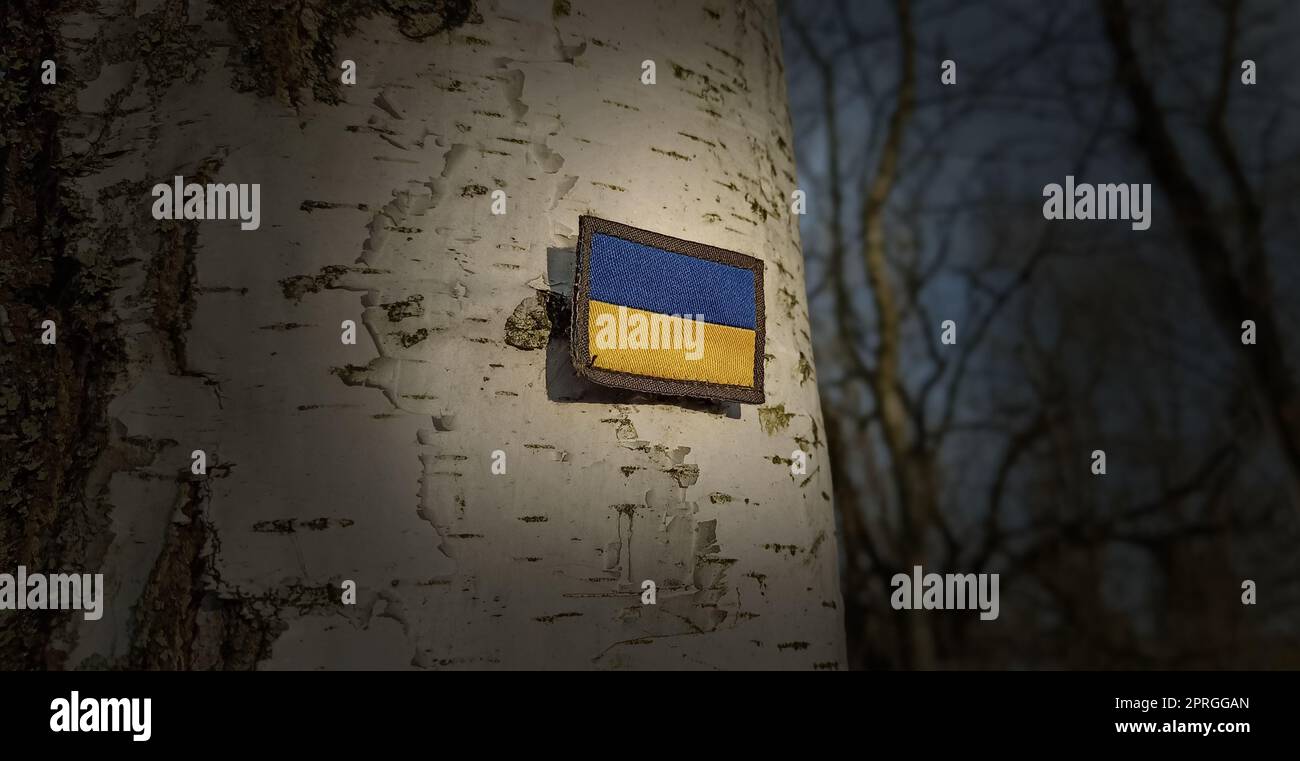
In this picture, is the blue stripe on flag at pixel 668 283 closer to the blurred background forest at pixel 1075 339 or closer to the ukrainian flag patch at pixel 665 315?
the ukrainian flag patch at pixel 665 315

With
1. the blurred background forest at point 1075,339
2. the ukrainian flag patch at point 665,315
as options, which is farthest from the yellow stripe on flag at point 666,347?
the blurred background forest at point 1075,339

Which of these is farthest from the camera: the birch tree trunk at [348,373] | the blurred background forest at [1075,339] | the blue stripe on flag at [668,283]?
the blurred background forest at [1075,339]

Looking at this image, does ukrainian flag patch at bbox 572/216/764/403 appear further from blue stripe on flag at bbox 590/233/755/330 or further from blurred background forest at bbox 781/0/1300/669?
blurred background forest at bbox 781/0/1300/669

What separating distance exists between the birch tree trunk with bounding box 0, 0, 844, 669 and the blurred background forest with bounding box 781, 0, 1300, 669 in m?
4.36

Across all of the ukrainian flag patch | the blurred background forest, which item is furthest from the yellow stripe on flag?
the blurred background forest

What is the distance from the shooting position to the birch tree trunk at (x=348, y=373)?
84 cm

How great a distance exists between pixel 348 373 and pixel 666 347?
34cm

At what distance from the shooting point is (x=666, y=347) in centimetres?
97

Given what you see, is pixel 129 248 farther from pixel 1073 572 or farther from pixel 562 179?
pixel 1073 572

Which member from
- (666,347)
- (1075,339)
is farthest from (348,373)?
(1075,339)

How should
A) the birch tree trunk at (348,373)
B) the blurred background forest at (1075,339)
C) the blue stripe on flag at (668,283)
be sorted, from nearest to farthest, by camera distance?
the birch tree trunk at (348,373), the blue stripe on flag at (668,283), the blurred background forest at (1075,339)

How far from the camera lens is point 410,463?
0.87m

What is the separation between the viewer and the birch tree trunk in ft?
2.76
